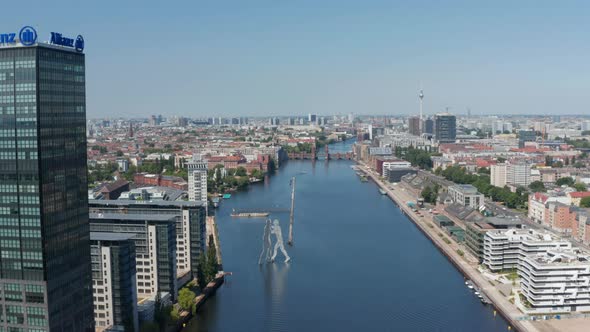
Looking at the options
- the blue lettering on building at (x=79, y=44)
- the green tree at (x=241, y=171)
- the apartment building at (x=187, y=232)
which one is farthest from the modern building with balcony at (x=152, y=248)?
the green tree at (x=241, y=171)

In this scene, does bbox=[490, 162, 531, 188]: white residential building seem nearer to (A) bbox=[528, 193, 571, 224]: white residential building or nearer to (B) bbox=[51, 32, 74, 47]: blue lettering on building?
(A) bbox=[528, 193, 571, 224]: white residential building

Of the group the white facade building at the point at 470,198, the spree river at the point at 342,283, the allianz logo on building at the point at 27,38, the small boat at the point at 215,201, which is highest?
the allianz logo on building at the point at 27,38

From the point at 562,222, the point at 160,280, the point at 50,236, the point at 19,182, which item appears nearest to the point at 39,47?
the point at 19,182

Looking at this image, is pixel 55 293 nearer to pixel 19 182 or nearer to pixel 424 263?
pixel 19 182

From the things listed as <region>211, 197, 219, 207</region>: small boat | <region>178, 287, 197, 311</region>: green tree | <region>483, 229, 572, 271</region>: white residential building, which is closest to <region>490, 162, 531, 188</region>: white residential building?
<region>211, 197, 219, 207</region>: small boat

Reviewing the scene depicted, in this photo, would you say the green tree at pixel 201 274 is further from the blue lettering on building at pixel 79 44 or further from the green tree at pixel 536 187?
the green tree at pixel 536 187
